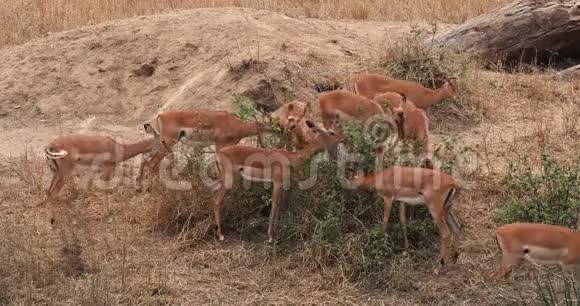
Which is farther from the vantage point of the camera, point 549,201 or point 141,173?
point 141,173

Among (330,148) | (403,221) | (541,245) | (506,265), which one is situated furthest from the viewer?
(330,148)

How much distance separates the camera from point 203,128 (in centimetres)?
838

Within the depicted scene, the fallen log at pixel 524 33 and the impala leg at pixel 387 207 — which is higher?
the fallen log at pixel 524 33

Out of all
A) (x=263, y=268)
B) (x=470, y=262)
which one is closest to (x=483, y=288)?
(x=470, y=262)

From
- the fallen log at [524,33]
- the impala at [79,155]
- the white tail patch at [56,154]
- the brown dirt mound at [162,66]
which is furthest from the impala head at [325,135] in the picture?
the fallen log at [524,33]

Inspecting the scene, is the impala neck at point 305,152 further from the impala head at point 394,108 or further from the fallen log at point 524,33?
the fallen log at point 524,33

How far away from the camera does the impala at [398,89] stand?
9.12 m

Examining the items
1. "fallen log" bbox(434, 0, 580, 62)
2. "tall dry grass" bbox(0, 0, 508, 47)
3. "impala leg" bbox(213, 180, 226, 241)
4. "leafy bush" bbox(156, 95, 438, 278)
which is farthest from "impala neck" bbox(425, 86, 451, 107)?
"tall dry grass" bbox(0, 0, 508, 47)

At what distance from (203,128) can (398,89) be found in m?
2.05

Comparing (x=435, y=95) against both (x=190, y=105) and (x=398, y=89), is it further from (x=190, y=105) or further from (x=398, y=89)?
(x=190, y=105)

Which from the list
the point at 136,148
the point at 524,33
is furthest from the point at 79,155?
the point at 524,33

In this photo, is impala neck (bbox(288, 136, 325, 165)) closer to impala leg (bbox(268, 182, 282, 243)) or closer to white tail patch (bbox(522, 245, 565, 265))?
impala leg (bbox(268, 182, 282, 243))

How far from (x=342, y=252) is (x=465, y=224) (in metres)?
1.29

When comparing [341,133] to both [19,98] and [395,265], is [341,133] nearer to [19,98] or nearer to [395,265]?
[395,265]
